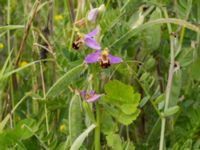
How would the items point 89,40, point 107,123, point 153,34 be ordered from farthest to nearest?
point 153,34
point 107,123
point 89,40

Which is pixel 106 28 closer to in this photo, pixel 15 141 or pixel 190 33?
pixel 15 141

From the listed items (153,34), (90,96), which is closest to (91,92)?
(90,96)

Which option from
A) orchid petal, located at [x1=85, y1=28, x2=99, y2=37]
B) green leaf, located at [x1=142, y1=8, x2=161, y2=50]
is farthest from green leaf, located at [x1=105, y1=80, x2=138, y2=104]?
green leaf, located at [x1=142, y1=8, x2=161, y2=50]

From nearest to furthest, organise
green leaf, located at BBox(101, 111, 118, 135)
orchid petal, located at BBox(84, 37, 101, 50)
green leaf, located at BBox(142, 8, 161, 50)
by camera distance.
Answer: orchid petal, located at BBox(84, 37, 101, 50) → green leaf, located at BBox(101, 111, 118, 135) → green leaf, located at BBox(142, 8, 161, 50)

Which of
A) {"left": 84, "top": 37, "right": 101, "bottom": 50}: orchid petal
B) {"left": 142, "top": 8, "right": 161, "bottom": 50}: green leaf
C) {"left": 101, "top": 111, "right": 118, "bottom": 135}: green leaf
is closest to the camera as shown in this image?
{"left": 84, "top": 37, "right": 101, "bottom": 50}: orchid petal

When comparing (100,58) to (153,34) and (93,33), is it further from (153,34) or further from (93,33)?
(153,34)

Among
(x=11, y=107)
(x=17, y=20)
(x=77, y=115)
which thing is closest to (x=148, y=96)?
(x=77, y=115)

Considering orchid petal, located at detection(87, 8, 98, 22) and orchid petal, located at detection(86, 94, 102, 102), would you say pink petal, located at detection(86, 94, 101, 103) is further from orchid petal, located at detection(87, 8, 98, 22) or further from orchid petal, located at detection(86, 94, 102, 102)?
orchid petal, located at detection(87, 8, 98, 22)

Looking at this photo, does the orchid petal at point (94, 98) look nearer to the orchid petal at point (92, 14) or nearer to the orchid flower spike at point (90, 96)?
the orchid flower spike at point (90, 96)

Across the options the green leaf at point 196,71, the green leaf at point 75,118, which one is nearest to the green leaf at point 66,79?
the green leaf at point 75,118

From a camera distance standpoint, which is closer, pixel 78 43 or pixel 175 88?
pixel 78 43

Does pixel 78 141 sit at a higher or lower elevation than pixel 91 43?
lower
